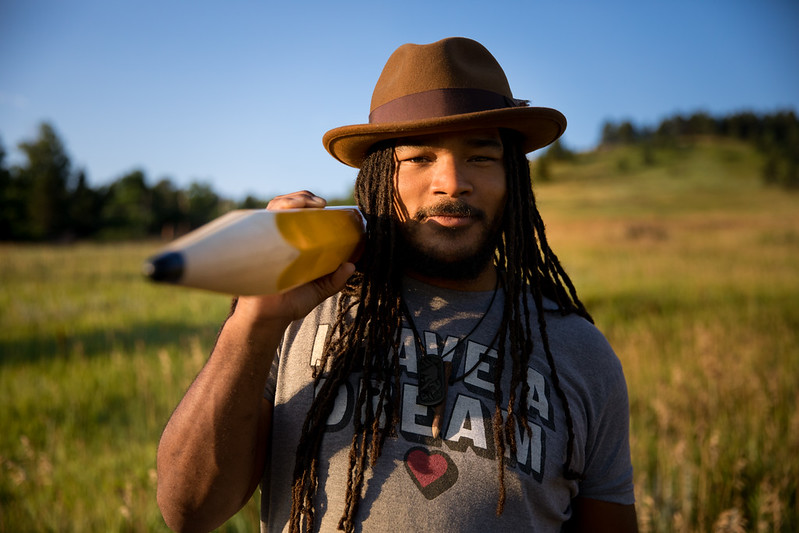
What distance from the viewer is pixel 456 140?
1.65 m

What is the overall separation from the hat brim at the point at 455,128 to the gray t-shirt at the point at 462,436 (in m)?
0.53

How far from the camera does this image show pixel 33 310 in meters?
8.59

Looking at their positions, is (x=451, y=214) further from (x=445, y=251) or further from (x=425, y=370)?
(x=425, y=370)

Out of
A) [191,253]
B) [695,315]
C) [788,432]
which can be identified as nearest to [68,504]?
[191,253]

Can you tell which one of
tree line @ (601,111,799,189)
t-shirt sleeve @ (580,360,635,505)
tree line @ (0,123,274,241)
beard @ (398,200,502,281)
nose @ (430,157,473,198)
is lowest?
t-shirt sleeve @ (580,360,635,505)

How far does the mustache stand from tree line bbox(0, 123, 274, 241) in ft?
147

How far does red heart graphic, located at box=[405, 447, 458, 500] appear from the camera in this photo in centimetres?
135

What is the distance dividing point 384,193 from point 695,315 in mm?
8296

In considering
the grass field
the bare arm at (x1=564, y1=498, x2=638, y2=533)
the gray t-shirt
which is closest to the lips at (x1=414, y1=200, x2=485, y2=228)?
the gray t-shirt

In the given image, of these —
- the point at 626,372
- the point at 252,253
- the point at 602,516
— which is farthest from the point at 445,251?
the point at 626,372

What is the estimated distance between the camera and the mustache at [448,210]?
1.59 meters

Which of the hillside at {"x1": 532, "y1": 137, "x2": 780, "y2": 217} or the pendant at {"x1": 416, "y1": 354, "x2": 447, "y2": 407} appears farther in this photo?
the hillside at {"x1": 532, "y1": 137, "x2": 780, "y2": 217}

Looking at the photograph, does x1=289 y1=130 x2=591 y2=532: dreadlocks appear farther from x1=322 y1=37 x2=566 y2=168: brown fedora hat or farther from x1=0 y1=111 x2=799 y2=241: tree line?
x1=0 y1=111 x2=799 y2=241: tree line

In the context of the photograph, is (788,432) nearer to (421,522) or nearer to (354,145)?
(421,522)
